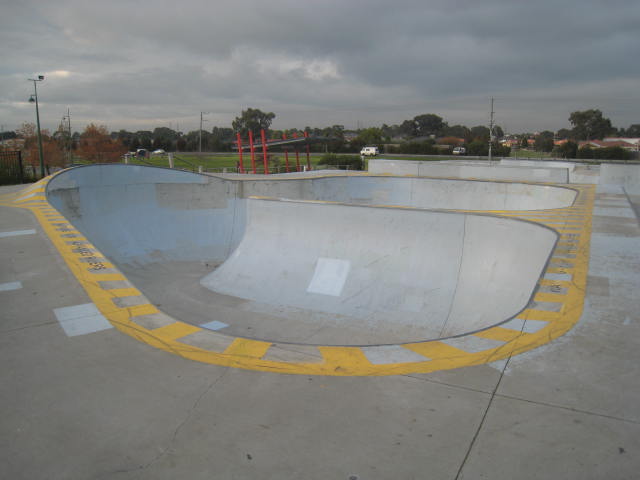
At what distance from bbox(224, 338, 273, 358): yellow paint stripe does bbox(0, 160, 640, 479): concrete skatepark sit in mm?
20

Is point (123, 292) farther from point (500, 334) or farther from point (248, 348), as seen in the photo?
point (500, 334)

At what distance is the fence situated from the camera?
1936 centimetres

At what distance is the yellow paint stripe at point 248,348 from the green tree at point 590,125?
4603 inches

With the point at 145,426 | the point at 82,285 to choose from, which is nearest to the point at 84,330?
the point at 82,285

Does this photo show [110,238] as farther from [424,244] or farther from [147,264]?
[424,244]

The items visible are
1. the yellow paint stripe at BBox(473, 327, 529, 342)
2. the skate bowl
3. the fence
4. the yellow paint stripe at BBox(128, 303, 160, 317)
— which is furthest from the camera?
the fence

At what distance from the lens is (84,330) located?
175 inches

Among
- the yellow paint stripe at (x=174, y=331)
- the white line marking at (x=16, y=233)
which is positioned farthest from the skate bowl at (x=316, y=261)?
the white line marking at (x=16, y=233)

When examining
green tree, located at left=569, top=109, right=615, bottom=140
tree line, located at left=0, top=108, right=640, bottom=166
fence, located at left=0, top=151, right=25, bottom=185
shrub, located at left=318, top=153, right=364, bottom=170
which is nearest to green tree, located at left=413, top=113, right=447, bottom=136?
tree line, located at left=0, top=108, right=640, bottom=166

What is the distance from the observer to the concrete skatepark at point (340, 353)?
259 centimetres

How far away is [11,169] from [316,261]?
18881 mm

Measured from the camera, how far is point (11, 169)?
2038cm

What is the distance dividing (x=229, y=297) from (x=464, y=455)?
7566 mm

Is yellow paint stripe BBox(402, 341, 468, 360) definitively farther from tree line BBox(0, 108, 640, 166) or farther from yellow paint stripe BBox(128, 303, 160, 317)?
tree line BBox(0, 108, 640, 166)
